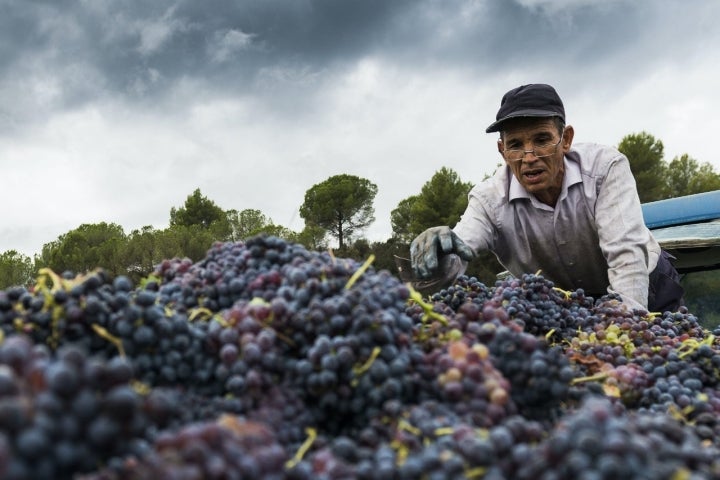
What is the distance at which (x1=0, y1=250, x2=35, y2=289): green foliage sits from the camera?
32312 millimetres

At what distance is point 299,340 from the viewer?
3.48 feet

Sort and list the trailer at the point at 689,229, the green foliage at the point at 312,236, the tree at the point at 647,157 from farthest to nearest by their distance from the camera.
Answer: the green foliage at the point at 312,236
the tree at the point at 647,157
the trailer at the point at 689,229

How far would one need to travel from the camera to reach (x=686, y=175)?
108ft

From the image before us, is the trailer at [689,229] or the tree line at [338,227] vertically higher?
the tree line at [338,227]

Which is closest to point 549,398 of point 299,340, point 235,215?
point 299,340

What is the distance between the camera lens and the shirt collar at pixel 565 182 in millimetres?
4000

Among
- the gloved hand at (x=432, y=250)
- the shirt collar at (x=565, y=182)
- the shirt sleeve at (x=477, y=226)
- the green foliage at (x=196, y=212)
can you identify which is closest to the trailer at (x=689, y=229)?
the shirt collar at (x=565, y=182)

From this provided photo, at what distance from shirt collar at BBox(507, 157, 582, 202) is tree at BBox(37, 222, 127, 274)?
98.7 feet

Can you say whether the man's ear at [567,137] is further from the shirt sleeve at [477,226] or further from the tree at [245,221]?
the tree at [245,221]

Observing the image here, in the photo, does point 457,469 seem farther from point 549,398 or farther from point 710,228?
point 710,228

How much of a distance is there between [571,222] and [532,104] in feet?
3.06

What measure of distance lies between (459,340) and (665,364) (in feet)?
2.48

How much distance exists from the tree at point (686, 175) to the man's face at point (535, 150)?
31.6 m

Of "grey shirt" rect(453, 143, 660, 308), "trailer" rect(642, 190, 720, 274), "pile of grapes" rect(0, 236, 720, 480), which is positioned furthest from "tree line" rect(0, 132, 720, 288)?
"pile of grapes" rect(0, 236, 720, 480)
